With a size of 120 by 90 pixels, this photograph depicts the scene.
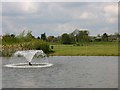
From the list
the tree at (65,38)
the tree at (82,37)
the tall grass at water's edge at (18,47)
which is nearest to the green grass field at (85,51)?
the tall grass at water's edge at (18,47)

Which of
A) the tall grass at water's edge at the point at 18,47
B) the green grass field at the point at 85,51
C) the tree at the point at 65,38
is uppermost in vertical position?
the tree at the point at 65,38

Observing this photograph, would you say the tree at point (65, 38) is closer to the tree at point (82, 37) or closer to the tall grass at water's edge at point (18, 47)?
the tree at point (82, 37)

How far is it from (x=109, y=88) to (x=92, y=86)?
898 millimetres

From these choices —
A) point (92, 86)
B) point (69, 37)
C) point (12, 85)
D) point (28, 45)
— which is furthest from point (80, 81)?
point (69, 37)

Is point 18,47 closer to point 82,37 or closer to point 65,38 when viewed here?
point 65,38

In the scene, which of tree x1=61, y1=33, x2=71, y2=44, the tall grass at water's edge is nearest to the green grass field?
the tall grass at water's edge

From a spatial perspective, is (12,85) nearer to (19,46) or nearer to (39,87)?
(39,87)

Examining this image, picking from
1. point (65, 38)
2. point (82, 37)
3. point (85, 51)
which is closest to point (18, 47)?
point (85, 51)

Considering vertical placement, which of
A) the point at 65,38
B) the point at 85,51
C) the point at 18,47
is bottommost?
the point at 85,51

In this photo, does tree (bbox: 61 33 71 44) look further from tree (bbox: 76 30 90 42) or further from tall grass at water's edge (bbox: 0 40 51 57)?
tall grass at water's edge (bbox: 0 40 51 57)

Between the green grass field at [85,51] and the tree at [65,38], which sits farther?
the tree at [65,38]

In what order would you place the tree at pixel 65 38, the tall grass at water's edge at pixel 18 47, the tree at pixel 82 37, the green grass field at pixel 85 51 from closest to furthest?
the tall grass at water's edge at pixel 18 47 < the green grass field at pixel 85 51 < the tree at pixel 65 38 < the tree at pixel 82 37

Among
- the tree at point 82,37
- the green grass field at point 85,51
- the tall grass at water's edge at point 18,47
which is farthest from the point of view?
the tree at point 82,37

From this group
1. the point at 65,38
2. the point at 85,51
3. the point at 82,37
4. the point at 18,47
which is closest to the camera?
the point at 18,47
